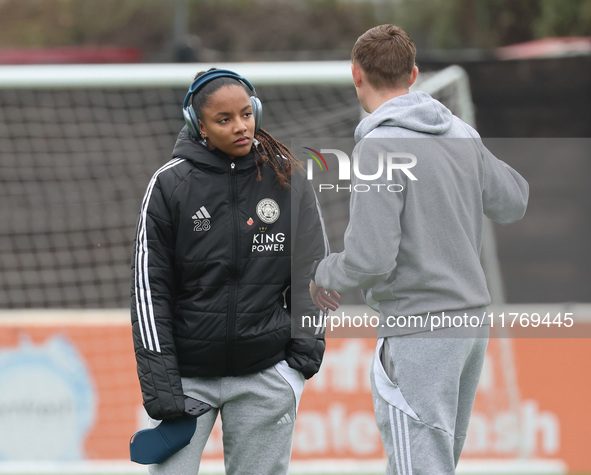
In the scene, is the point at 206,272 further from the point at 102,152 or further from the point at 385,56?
the point at 102,152

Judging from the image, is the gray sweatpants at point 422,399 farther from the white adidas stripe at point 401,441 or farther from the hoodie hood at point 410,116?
the hoodie hood at point 410,116

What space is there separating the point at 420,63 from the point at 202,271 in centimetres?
425

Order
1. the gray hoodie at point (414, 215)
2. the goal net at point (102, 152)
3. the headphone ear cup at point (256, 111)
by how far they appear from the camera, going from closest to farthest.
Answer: the gray hoodie at point (414, 215)
the headphone ear cup at point (256, 111)
the goal net at point (102, 152)

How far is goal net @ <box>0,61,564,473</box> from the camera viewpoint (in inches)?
196

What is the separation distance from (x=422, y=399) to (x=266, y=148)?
0.93 meters

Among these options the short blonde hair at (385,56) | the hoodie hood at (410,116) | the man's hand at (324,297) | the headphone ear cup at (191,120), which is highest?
the short blonde hair at (385,56)

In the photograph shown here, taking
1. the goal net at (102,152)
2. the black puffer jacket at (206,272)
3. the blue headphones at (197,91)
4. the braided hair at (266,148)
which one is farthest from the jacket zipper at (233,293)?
the goal net at (102,152)

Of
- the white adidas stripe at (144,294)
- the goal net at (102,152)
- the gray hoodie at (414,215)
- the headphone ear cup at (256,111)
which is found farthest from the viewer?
the goal net at (102,152)

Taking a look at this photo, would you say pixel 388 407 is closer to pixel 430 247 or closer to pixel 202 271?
pixel 430 247

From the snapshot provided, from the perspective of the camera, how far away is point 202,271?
2.70 meters

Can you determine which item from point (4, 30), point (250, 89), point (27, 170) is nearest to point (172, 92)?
point (27, 170)

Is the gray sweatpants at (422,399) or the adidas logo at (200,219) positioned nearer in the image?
the gray sweatpants at (422,399)

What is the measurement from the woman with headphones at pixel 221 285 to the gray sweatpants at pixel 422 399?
384 millimetres

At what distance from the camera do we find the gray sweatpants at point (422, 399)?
2.50 metres
